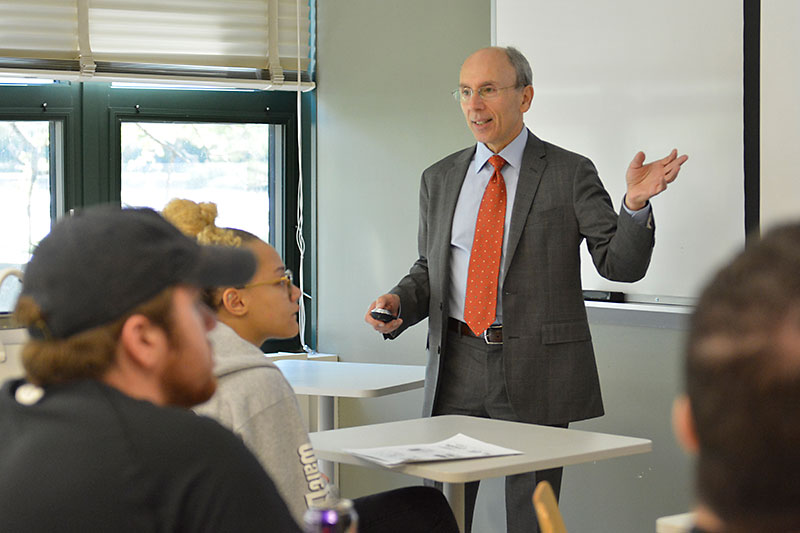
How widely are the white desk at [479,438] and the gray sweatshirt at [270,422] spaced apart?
34cm

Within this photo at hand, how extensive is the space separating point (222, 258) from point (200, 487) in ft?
1.04

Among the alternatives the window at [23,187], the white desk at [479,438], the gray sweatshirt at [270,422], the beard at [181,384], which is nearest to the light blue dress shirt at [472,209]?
the white desk at [479,438]

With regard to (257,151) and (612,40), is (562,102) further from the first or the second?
(257,151)

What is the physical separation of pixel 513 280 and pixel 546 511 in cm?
132

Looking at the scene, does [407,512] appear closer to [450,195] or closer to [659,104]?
[450,195]

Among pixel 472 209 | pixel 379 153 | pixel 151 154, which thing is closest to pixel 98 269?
pixel 472 209

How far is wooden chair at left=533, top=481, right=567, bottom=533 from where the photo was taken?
5.29 ft

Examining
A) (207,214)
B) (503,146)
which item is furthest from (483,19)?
(207,214)

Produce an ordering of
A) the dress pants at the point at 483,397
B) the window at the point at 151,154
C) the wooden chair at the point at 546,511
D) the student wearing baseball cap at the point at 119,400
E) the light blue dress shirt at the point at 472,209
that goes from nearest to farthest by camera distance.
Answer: the student wearing baseball cap at the point at 119,400
the wooden chair at the point at 546,511
the dress pants at the point at 483,397
the light blue dress shirt at the point at 472,209
the window at the point at 151,154

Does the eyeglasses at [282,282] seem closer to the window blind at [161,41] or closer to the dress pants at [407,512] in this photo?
the dress pants at [407,512]

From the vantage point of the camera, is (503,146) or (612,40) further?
(612,40)

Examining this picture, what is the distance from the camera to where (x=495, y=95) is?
3.01 metres

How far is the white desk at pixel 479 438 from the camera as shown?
211 cm

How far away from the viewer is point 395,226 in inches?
170
